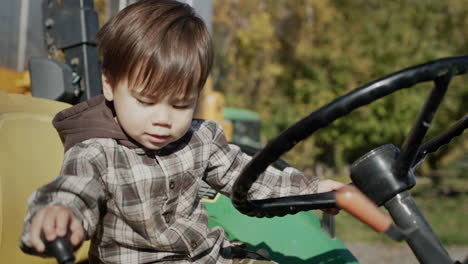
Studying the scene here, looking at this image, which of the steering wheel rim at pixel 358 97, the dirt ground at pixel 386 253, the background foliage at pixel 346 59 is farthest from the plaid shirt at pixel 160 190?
the background foliage at pixel 346 59

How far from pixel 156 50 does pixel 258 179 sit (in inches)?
16.0

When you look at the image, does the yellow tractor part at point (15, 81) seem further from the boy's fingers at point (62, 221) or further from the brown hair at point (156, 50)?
the boy's fingers at point (62, 221)

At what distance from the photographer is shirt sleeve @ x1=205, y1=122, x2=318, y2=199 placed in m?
1.21

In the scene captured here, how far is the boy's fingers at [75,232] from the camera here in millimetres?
756

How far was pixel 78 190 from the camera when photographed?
0.86m

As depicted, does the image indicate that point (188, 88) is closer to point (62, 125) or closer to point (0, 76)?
point (62, 125)

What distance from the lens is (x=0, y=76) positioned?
1.39 metres

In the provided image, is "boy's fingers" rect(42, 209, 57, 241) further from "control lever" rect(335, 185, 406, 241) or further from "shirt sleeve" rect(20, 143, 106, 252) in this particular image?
"control lever" rect(335, 185, 406, 241)

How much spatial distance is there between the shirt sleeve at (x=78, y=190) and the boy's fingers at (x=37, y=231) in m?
0.02

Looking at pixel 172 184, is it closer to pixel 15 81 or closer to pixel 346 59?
pixel 15 81

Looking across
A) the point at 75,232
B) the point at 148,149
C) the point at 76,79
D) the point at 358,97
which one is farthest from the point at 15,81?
the point at 358,97

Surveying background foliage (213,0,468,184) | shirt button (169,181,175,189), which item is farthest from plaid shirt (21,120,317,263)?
background foliage (213,0,468,184)

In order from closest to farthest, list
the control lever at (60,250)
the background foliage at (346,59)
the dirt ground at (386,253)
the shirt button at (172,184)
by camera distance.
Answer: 1. the control lever at (60,250)
2. the shirt button at (172,184)
3. the dirt ground at (386,253)
4. the background foliage at (346,59)

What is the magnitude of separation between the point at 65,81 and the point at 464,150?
6.71 meters
